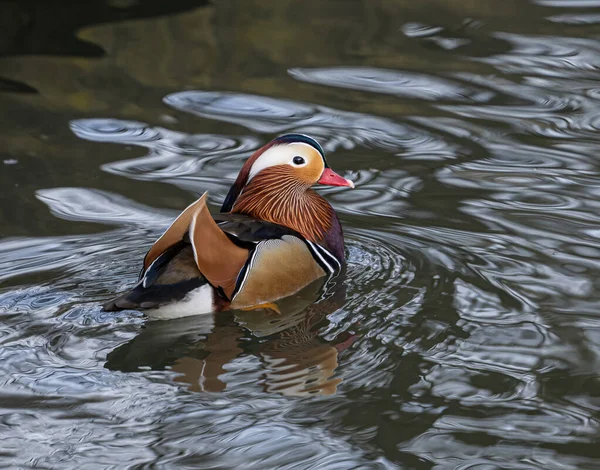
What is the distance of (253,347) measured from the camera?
14.8 feet

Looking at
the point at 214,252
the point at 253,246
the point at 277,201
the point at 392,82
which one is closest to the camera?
the point at 214,252

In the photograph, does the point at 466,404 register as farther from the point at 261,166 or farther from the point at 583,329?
the point at 261,166

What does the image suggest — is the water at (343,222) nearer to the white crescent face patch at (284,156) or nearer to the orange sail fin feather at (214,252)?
the orange sail fin feather at (214,252)

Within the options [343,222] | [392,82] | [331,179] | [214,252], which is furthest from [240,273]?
[392,82]

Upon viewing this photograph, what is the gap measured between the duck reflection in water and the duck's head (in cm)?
68

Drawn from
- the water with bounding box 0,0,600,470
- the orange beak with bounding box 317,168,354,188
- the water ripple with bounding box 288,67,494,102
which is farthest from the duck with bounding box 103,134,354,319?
the water ripple with bounding box 288,67,494,102

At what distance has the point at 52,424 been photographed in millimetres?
3791

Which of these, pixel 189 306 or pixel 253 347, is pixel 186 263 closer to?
pixel 189 306

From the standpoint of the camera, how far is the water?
379 centimetres

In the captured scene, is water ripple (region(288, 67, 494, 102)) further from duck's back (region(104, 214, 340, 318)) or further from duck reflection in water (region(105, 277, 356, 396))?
duck reflection in water (region(105, 277, 356, 396))

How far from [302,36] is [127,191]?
318 cm

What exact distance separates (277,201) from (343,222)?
0.64 meters

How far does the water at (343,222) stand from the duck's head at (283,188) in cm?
32

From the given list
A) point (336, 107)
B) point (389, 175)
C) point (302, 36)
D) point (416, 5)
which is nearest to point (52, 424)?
point (389, 175)
